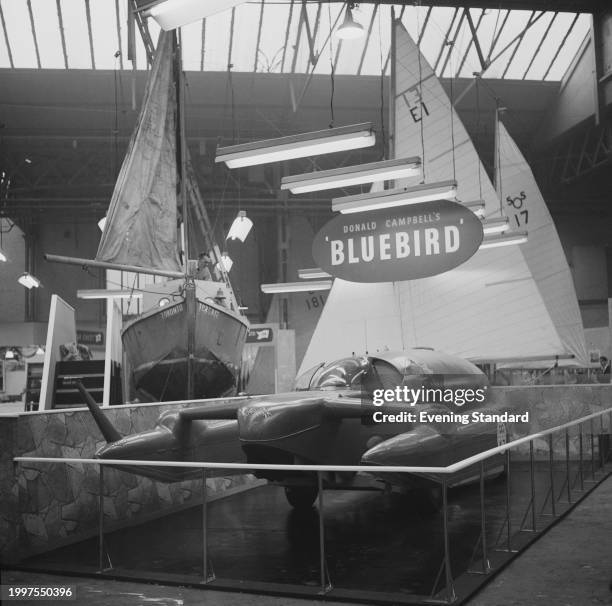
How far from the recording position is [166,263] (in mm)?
11766

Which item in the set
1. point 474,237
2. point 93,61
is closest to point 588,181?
point 93,61

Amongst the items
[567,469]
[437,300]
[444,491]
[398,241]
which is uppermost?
[398,241]

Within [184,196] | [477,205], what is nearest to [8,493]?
[477,205]

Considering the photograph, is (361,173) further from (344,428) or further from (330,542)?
(330,542)

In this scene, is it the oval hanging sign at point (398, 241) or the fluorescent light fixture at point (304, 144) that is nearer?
the oval hanging sign at point (398, 241)

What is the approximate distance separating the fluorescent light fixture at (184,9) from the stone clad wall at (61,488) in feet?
10.2

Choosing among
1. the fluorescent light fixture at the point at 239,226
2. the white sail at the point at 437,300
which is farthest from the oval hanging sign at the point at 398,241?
the fluorescent light fixture at the point at 239,226

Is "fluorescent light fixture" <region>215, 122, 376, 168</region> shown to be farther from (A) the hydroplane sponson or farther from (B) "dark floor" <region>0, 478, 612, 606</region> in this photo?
(B) "dark floor" <region>0, 478, 612, 606</region>

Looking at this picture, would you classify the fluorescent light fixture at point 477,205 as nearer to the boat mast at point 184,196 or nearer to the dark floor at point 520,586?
the dark floor at point 520,586

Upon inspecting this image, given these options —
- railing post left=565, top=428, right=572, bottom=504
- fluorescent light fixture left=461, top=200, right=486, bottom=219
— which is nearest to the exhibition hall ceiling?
fluorescent light fixture left=461, top=200, right=486, bottom=219

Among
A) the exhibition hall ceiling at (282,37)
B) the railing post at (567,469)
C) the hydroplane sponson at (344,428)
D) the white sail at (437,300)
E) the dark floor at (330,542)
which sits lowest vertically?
the dark floor at (330,542)

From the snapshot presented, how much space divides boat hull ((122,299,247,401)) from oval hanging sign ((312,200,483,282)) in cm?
723

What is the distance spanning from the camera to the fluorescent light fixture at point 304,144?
7.00 meters

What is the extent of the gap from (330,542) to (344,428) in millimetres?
881
